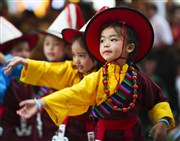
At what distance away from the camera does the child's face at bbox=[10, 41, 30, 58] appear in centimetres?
543

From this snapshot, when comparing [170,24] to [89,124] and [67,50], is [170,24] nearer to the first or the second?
[67,50]

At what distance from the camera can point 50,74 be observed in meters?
4.50

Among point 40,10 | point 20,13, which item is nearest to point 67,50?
point 20,13

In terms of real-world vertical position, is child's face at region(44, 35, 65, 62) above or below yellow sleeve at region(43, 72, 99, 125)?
Result: above

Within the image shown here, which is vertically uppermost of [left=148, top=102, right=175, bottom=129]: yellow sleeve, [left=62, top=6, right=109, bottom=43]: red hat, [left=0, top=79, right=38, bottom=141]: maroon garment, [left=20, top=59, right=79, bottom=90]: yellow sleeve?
[left=62, top=6, right=109, bottom=43]: red hat

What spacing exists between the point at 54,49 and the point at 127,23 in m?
1.21

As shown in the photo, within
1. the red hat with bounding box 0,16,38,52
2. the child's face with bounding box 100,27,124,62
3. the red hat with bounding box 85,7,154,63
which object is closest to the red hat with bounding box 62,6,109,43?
the red hat with bounding box 85,7,154,63

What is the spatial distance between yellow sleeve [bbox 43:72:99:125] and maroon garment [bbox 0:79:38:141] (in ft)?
5.35

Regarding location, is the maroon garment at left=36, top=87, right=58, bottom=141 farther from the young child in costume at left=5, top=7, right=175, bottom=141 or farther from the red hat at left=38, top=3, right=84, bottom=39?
the young child in costume at left=5, top=7, right=175, bottom=141

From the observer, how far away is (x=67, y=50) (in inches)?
200

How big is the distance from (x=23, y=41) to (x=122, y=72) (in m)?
1.93

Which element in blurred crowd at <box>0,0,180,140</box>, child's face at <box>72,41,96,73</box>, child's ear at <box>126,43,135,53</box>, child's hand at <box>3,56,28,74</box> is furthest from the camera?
blurred crowd at <box>0,0,180,140</box>

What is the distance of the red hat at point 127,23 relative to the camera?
3885 millimetres

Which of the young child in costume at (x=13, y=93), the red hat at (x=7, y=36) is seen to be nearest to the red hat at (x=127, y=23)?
the young child in costume at (x=13, y=93)
